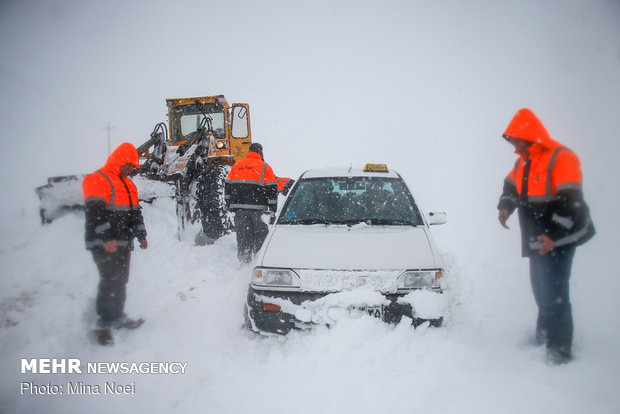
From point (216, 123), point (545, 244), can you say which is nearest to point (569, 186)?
point (545, 244)

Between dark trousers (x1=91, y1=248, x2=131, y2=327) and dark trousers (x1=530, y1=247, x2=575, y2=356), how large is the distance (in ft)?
10.9

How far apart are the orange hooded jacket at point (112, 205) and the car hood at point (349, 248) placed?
127 centimetres

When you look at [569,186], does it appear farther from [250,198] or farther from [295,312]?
[250,198]

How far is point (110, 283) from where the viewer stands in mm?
3160

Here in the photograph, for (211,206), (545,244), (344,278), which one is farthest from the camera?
(211,206)

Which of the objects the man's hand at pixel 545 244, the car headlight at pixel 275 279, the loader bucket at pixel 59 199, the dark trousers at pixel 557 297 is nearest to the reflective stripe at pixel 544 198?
the man's hand at pixel 545 244

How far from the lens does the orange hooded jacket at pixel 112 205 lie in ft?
9.88

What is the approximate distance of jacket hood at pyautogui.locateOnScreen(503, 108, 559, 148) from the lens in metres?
2.58

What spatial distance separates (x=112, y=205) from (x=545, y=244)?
3.33 m

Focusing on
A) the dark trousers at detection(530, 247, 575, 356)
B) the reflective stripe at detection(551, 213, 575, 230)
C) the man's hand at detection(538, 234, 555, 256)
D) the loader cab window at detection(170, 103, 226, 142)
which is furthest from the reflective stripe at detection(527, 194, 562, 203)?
the loader cab window at detection(170, 103, 226, 142)

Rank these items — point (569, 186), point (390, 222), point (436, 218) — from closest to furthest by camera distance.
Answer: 1. point (569, 186)
2. point (390, 222)
3. point (436, 218)

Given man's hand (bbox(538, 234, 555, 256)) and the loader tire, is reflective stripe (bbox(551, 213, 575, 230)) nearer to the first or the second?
man's hand (bbox(538, 234, 555, 256))

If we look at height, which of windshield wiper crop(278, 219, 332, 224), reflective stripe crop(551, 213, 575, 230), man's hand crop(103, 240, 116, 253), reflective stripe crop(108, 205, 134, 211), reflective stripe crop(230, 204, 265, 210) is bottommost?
man's hand crop(103, 240, 116, 253)

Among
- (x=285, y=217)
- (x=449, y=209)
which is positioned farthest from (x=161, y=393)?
(x=449, y=209)
